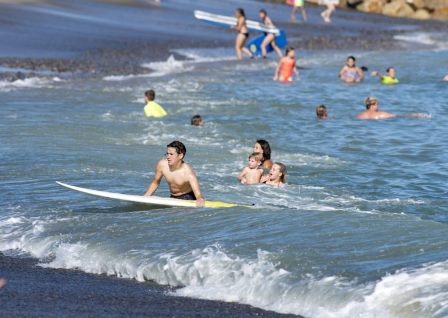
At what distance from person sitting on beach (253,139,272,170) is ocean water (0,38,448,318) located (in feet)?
1.59

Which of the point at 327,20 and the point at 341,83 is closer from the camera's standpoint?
the point at 341,83

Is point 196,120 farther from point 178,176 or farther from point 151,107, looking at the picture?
point 178,176

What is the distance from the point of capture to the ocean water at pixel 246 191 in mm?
9438

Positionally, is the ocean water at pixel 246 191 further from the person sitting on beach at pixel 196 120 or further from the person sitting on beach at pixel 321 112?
the person sitting on beach at pixel 321 112

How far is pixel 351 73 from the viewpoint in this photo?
28.7 m

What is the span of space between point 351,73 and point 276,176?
14491 mm

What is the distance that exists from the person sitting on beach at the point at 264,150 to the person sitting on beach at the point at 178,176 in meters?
2.69

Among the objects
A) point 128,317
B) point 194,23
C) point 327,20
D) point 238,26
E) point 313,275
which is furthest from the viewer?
point 327,20

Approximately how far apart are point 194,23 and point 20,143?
24759mm

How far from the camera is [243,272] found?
9672 mm

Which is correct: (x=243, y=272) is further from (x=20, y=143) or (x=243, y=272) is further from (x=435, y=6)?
(x=435, y=6)

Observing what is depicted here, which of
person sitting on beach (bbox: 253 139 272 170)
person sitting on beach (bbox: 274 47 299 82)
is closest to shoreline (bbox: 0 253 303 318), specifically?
person sitting on beach (bbox: 253 139 272 170)

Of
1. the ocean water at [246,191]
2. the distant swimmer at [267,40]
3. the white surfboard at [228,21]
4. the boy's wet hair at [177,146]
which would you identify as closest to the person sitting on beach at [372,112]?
the ocean water at [246,191]

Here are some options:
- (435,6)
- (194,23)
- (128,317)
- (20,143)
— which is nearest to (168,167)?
(128,317)
